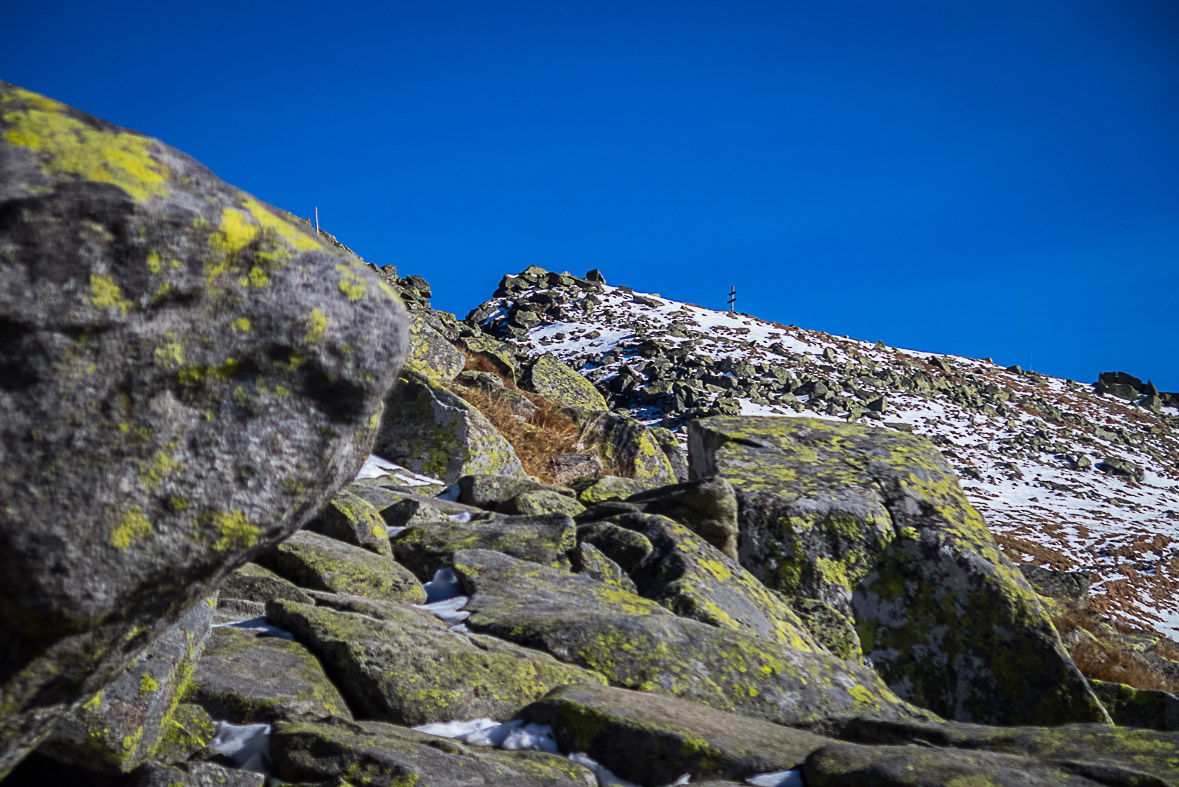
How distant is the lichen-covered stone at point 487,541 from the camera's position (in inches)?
267

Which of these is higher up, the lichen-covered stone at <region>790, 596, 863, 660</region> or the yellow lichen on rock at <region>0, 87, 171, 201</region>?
the yellow lichen on rock at <region>0, 87, 171, 201</region>

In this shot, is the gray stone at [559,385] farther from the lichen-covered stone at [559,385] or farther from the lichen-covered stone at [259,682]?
the lichen-covered stone at [259,682]

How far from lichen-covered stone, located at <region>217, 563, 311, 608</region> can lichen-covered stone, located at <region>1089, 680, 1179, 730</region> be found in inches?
287

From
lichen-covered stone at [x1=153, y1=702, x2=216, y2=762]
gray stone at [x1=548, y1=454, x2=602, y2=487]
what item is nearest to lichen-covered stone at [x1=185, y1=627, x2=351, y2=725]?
lichen-covered stone at [x1=153, y1=702, x2=216, y2=762]

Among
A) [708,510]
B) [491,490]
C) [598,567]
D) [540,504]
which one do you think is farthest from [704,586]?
[491,490]

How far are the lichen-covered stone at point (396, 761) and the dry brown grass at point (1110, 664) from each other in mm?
9443

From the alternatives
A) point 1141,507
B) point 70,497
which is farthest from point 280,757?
point 1141,507

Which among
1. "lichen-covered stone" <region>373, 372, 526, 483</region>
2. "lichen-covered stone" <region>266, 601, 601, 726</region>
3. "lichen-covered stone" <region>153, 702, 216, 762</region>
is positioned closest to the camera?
"lichen-covered stone" <region>153, 702, 216, 762</region>

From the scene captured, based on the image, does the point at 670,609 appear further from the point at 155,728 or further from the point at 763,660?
the point at 155,728

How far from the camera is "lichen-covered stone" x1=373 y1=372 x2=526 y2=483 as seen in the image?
37.4 ft

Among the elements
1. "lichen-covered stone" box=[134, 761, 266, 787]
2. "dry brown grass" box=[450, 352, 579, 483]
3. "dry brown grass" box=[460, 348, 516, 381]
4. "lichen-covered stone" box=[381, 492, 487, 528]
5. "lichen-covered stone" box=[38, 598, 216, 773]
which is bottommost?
"lichen-covered stone" box=[134, 761, 266, 787]

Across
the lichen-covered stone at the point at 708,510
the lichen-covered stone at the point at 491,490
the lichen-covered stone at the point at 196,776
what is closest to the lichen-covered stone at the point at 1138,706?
the lichen-covered stone at the point at 708,510

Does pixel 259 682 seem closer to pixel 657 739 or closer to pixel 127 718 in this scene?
pixel 127 718

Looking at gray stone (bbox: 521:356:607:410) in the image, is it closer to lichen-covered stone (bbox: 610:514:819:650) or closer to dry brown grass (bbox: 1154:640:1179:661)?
lichen-covered stone (bbox: 610:514:819:650)
